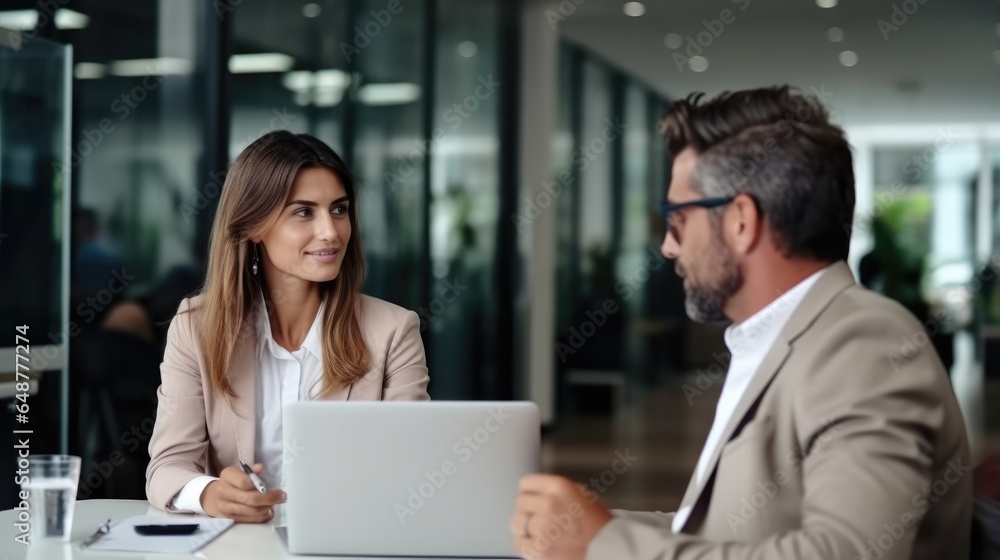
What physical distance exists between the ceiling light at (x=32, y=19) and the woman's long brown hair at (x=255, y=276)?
5.82ft

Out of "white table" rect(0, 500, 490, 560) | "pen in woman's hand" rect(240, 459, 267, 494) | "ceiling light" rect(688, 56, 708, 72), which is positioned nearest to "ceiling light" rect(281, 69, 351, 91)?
"pen in woman's hand" rect(240, 459, 267, 494)

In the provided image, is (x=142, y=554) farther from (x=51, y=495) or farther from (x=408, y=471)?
(x=408, y=471)

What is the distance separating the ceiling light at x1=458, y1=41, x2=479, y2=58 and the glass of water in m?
6.42

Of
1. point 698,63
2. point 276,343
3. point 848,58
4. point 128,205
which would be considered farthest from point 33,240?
point 848,58

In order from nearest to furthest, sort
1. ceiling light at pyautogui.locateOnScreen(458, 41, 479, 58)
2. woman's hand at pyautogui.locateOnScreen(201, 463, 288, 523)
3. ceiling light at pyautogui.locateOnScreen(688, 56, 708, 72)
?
woman's hand at pyautogui.locateOnScreen(201, 463, 288, 523)
ceiling light at pyautogui.locateOnScreen(458, 41, 479, 58)
ceiling light at pyautogui.locateOnScreen(688, 56, 708, 72)

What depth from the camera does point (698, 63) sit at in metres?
10.9

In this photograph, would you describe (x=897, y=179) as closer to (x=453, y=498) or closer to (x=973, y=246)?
(x=973, y=246)

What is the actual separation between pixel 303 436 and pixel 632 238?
34.2ft

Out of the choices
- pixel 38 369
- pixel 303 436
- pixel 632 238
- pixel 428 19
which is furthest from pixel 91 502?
pixel 632 238

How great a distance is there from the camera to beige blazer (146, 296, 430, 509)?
2.29 meters

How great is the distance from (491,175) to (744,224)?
7242 mm

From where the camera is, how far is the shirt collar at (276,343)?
2.46 metres

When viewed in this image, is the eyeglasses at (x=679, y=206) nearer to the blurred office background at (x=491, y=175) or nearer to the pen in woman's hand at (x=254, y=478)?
the blurred office background at (x=491, y=175)

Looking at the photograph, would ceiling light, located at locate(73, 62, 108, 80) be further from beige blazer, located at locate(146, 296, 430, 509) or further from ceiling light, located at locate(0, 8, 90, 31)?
beige blazer, located at locate(146, 296, 430, 509)
